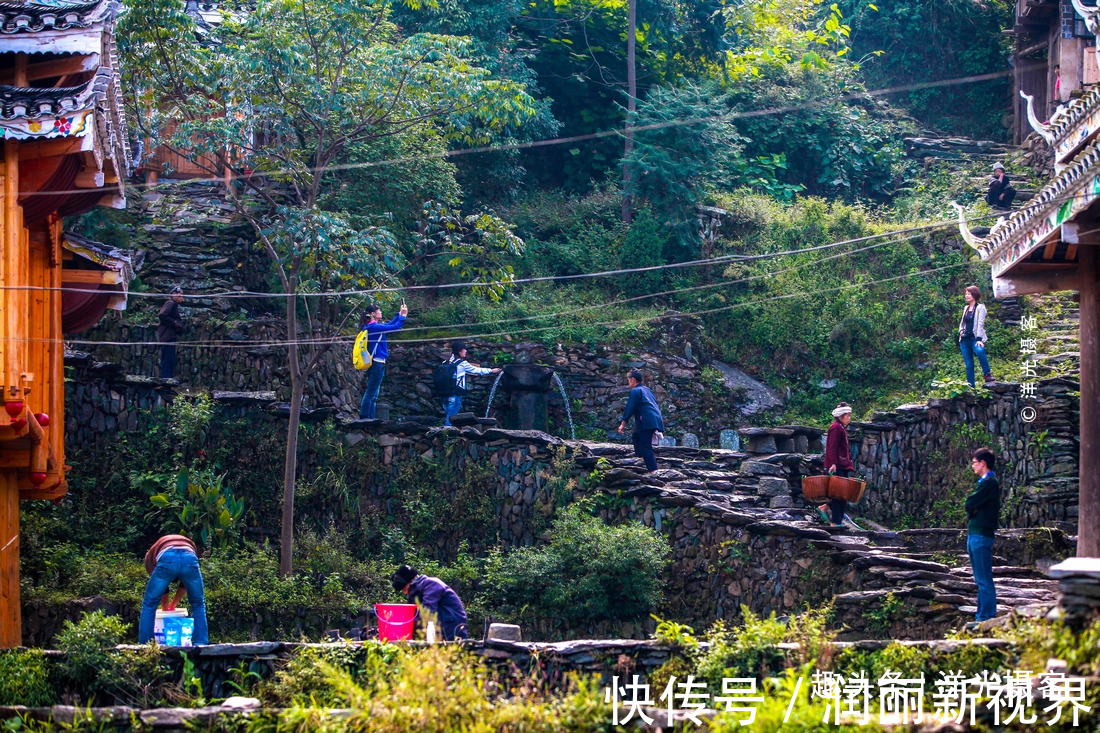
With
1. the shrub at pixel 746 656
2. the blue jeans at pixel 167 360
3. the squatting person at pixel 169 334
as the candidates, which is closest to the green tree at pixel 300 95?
the squatting person at pixel 169 334

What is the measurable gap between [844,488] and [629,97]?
12.9 m

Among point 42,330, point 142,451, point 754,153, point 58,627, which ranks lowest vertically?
point 58,627

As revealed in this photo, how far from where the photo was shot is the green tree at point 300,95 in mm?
17078

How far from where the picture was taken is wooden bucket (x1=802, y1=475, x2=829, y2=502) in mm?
14930

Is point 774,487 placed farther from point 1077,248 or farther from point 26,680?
point 26,680

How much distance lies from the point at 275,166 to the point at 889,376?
37.0 feet

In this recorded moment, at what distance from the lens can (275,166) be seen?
18.7 m

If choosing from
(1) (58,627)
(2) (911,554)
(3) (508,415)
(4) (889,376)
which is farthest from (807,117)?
(1) (58,627)

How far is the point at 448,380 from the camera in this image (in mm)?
18906

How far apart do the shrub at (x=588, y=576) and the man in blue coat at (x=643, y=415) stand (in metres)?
1.47

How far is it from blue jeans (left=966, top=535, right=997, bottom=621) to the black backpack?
933 cm

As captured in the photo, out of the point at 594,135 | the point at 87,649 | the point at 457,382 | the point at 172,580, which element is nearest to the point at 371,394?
the point at 457,382

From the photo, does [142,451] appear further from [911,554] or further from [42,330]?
[911,554]

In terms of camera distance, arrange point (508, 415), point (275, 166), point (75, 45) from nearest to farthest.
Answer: point (75, 45) → point (275, 166) → point (508, 415)
